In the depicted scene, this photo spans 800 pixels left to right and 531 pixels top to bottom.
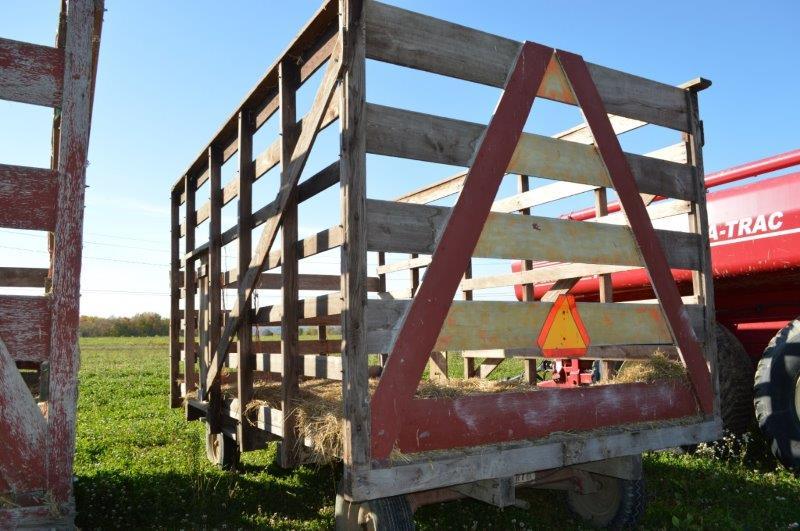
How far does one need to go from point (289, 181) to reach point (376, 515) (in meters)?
2.04

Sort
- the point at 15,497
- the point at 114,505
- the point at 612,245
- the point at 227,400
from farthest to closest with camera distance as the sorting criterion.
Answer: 1. the point at 227,400
2. the point at 114,505
3. the point at 612,245
4. the point at 15,497

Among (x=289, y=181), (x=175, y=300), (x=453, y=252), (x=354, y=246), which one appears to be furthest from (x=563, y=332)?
(x=175, y=300)

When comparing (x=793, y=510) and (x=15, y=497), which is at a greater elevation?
(x=15, y=497)

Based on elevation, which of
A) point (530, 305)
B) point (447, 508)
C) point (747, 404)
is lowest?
point (447, 508)

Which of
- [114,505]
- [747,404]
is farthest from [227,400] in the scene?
[747,404]

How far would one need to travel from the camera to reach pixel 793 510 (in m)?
4.96

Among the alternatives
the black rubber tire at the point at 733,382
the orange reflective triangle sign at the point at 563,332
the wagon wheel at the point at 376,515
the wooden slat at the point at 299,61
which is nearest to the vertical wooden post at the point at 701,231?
the orange reflective triangle sign at the point at 563,332

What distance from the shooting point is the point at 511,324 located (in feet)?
12.5

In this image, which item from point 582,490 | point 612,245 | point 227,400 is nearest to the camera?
point 612,245

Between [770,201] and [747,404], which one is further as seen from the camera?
[747,404]

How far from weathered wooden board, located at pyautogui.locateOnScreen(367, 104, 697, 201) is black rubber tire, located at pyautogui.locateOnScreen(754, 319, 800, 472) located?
1893mm

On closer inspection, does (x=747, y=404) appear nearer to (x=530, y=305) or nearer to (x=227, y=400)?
(x=530, y=305)

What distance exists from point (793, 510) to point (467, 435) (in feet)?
9.98

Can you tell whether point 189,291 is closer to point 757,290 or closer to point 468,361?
point 468,361
